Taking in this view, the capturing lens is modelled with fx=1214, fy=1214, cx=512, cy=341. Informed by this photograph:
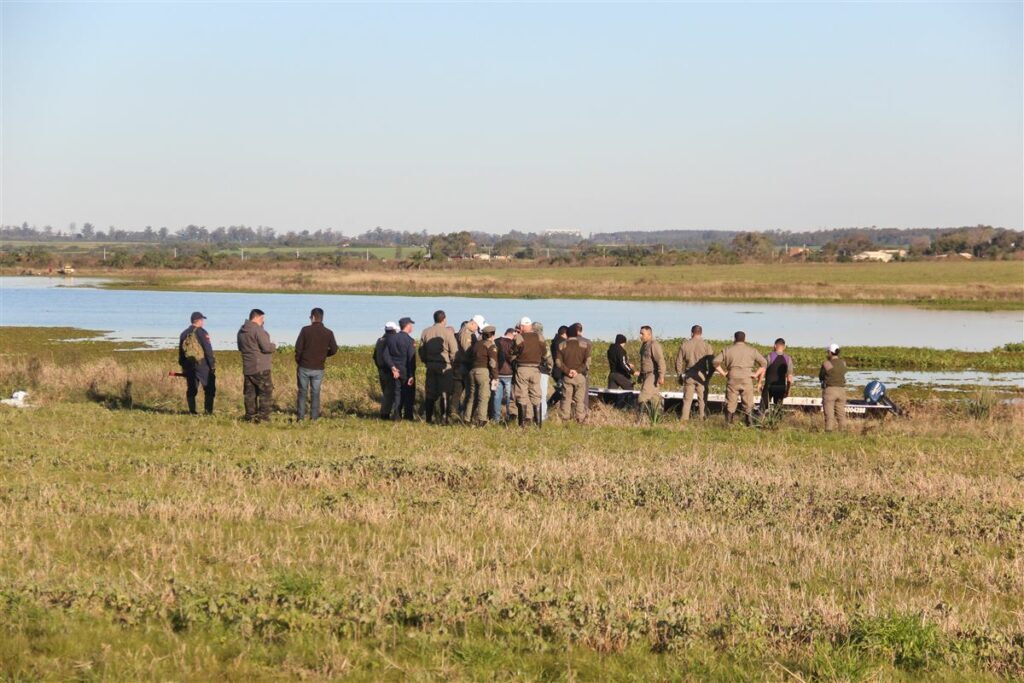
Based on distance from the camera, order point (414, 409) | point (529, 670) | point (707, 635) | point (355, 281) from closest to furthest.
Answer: point (529, 670)
point (707, 635)
point (414, 409)
point (355, 281)

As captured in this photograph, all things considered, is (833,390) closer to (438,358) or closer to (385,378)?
(438,358)

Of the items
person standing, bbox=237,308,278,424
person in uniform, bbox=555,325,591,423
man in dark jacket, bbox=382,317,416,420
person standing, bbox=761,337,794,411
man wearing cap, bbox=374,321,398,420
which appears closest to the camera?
person standing, bbox=237,308,278,424

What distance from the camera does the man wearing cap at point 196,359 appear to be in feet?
63.5

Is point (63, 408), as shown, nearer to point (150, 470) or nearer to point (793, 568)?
point (150, 470)

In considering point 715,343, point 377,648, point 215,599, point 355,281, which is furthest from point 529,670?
point 355,281

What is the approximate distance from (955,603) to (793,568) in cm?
126

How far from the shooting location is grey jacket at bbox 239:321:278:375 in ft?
59.8

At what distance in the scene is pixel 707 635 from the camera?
7.38 m

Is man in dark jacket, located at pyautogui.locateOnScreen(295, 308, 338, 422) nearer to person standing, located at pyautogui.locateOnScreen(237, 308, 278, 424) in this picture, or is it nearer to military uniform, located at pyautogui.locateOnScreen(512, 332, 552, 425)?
person standing, located at pyautogui.locateOnScreen(237, 308, 278, 424)

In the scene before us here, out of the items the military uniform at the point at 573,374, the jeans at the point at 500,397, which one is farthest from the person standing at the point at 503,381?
the military uniform at the point at 573,374

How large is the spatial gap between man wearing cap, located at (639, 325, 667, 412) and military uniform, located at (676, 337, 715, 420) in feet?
1.10

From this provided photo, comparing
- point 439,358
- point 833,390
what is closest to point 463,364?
point 439,358

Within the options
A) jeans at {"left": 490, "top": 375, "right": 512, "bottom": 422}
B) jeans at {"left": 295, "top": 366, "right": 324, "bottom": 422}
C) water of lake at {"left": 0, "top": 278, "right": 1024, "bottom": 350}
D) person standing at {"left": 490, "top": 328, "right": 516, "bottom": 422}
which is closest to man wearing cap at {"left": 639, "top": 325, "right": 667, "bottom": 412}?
person standing at {"left": 490, "top": 328, "right": 516, "bottom": 422}

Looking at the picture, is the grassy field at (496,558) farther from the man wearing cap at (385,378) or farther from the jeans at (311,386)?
the man wearing cap at (385,378)
